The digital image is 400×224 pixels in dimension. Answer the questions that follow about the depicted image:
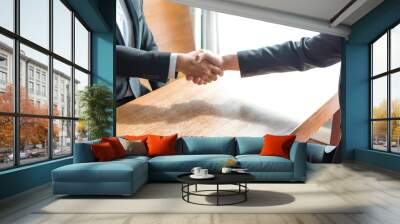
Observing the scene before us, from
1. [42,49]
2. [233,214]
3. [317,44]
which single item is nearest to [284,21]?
[317,44]

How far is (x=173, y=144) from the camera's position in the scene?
677 centimetres

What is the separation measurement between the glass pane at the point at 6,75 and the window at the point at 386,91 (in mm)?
7007

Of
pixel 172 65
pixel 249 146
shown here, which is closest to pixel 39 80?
pixel 172 65

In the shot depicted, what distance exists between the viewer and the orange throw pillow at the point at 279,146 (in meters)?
6.32

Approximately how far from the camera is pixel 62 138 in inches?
263

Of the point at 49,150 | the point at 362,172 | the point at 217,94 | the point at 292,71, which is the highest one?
the point at 292,71

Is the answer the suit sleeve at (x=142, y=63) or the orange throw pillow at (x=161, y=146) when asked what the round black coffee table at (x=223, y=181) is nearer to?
the orange throw pillow at (x=161, y=146)

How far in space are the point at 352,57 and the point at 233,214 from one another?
658 cm

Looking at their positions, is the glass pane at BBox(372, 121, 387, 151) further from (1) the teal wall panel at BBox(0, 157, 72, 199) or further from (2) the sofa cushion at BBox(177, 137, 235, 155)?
(1) the teal wall panel at BBox(0, 157, 72, 199)

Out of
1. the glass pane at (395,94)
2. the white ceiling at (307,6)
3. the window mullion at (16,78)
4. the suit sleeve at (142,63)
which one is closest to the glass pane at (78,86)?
the suit sleeve at (142,63)

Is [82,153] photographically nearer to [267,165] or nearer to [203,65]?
[267,165]

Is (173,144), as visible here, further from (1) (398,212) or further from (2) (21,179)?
(1) (398,212)

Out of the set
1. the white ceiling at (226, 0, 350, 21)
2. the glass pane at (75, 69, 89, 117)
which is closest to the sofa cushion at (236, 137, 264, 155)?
the white ceiling at (226, 0, 350, 21)

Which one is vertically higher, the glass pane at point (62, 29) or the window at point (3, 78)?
the glass pane at point (62, 29)
